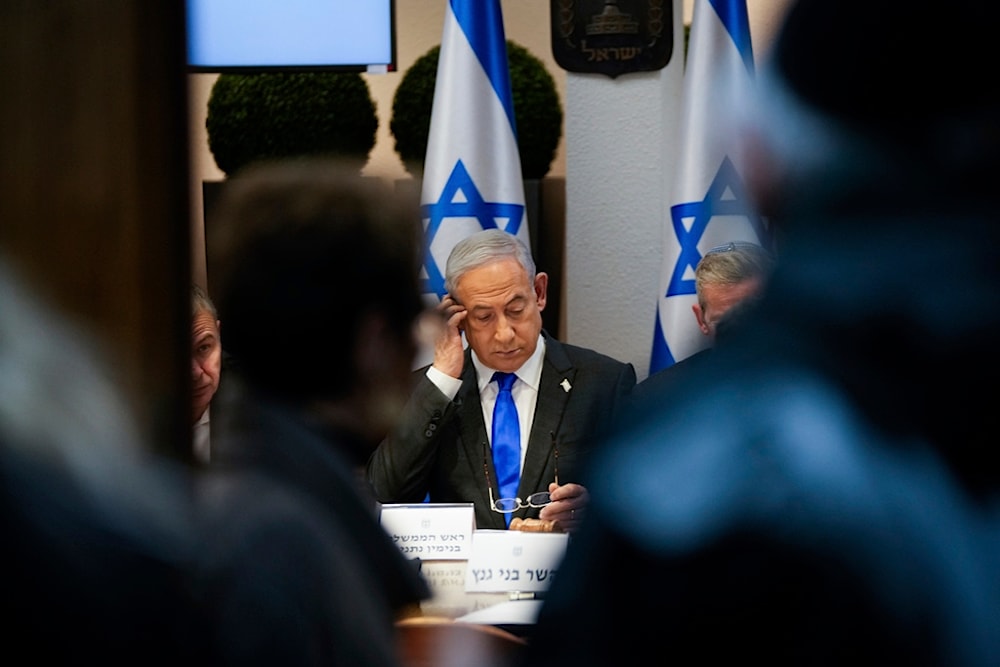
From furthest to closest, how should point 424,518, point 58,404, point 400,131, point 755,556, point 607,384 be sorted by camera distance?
1. point 400,131
2. point 607,384
3. point 424,518
4. point 58,404
5. point 755,556

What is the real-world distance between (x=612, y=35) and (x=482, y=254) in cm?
118

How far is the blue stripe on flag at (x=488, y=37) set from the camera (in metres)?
4.51

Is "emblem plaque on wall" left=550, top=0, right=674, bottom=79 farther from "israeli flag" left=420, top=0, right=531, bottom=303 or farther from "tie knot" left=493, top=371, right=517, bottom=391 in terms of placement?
"tie knot" left=493, top=371, right=517, bottom=391

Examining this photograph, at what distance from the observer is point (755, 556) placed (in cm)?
82

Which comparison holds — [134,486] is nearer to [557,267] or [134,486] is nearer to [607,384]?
[607,384]

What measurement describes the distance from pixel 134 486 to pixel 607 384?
2.87 meters

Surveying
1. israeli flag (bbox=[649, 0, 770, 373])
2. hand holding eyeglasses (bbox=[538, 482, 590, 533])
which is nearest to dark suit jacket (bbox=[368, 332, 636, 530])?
hand holding eyeglasses (bbox=[538, 482, 590, 533])

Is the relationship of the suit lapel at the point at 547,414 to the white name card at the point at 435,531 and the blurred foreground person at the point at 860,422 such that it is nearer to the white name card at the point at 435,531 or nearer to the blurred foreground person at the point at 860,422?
the white name card at the point at 435,531

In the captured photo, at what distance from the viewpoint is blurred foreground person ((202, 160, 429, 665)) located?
136cm

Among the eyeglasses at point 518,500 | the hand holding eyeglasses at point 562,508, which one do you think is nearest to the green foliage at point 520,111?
the eyeglasses at point 518,500

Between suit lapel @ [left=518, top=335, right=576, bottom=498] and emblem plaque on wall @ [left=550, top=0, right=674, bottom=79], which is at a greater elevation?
emblem plaque on wall @ [left=550, top=0, right=674, bottom=79]

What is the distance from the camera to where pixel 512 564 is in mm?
2822

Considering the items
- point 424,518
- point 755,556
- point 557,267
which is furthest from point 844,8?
point 557,267

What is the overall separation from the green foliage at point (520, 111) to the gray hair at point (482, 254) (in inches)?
59.1
